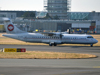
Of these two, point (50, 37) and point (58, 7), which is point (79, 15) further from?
point (50, 37)

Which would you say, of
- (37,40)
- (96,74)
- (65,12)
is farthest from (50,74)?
(65,12)

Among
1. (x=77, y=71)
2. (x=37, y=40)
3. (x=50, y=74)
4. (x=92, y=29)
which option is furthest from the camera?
(x=92, y=29)

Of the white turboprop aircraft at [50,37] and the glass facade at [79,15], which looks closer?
the white turboprop aircraft at [50,37]

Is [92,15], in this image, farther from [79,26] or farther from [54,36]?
[54,36]

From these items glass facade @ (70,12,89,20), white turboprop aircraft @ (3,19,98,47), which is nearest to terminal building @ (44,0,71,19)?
glass facade @ (70,12,89,20)

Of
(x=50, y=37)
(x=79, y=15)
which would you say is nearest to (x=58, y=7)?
(x=79, y=15)

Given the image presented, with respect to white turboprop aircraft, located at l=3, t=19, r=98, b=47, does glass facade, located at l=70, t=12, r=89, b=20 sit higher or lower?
higher

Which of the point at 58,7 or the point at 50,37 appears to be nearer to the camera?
the point at 50,37

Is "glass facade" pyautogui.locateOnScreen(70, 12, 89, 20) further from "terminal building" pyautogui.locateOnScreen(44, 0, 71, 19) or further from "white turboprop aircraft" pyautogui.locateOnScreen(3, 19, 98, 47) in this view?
"white turboprop aircraft" pyautogui.locateOnScreen(3, 19, 98, 47)

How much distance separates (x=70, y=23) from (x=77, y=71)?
101m

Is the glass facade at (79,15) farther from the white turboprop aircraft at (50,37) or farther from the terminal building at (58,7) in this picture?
the white turboprop aircraft at (50,37)

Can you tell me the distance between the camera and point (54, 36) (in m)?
42.2

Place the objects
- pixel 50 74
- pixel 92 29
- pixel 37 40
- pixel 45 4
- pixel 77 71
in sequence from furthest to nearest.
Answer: pixel 45 4, pixel 92 29, pixel 37 40, pixel 77 71, pixel 50 74

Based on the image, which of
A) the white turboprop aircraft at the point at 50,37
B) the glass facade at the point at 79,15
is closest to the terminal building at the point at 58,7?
the glass facade at the point at 79,15
